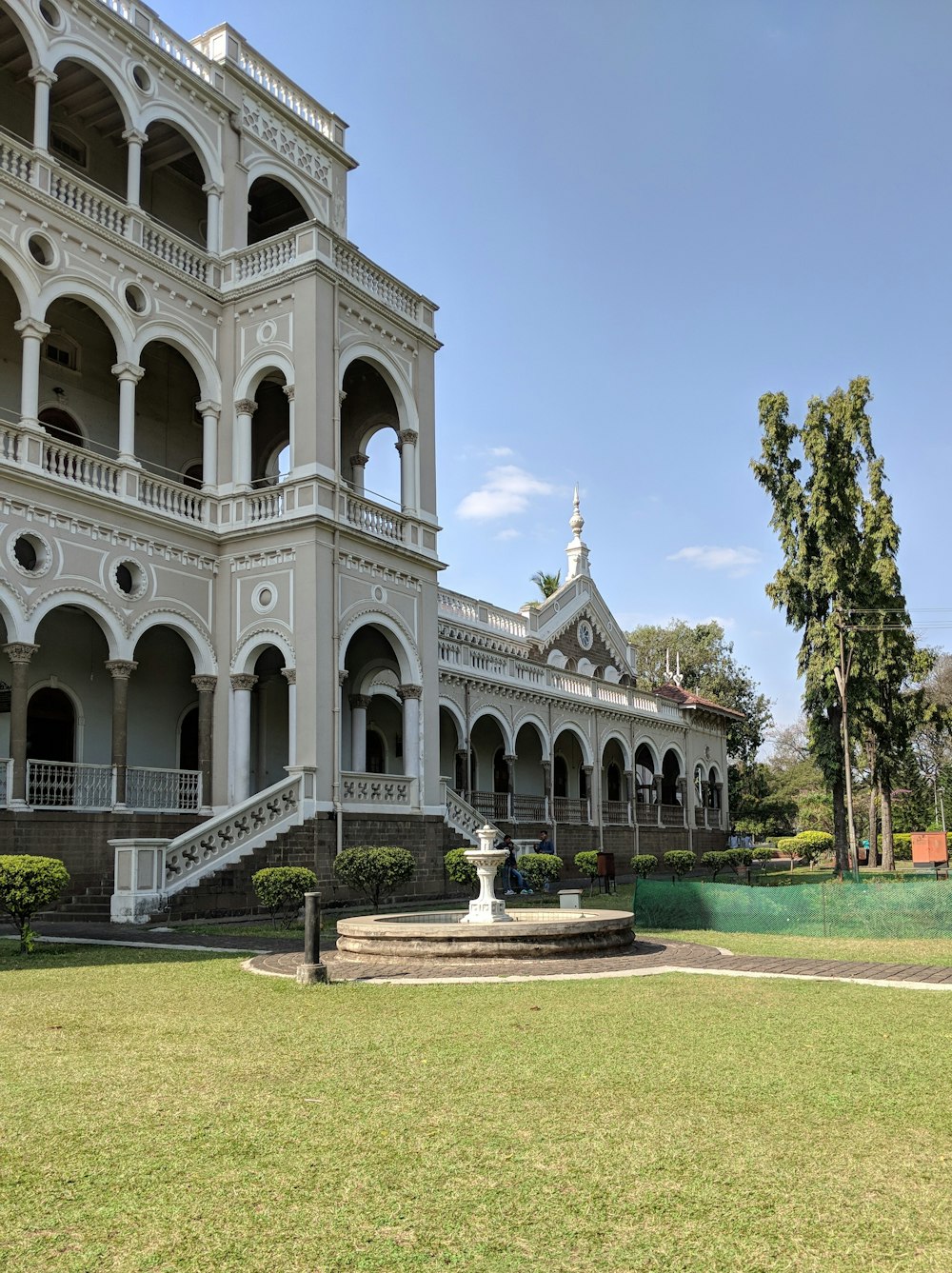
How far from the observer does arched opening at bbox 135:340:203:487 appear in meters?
24.1

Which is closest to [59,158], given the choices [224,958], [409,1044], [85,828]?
[85,828]

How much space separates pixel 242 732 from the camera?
21.2 meters

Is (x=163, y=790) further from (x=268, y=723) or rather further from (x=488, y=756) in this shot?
(x=488, y=756)

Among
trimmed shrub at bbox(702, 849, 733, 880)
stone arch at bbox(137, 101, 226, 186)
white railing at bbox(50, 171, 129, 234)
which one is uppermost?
stone arch at bbox(137, 101, 226, 186)

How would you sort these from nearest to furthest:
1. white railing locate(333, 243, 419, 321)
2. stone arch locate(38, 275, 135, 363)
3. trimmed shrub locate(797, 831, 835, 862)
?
stone arch locate(38, 275, 135, 363)
white railing locate(333, 243, 419, 321)
trimmed shrub locate(797, 831, 835, 862)

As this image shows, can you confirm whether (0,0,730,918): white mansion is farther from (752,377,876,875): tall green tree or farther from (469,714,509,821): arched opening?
(752,377,876,875): tall green tree

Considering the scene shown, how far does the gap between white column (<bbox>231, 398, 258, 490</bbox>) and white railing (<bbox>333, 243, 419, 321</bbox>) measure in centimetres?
334

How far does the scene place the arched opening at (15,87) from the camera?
20.6 m

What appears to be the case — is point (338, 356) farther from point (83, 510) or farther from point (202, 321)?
point (83, 510)

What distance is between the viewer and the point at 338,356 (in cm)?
2255

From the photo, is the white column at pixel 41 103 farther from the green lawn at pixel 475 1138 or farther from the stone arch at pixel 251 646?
the green lawn at pixel 475 1138

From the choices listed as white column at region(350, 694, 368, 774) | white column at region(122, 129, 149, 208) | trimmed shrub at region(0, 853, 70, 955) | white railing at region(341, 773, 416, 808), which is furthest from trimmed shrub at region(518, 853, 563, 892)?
white column at region(122, 129, 149, 208)

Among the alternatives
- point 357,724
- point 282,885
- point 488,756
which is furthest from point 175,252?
point 488,756

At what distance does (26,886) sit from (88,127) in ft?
56.3
